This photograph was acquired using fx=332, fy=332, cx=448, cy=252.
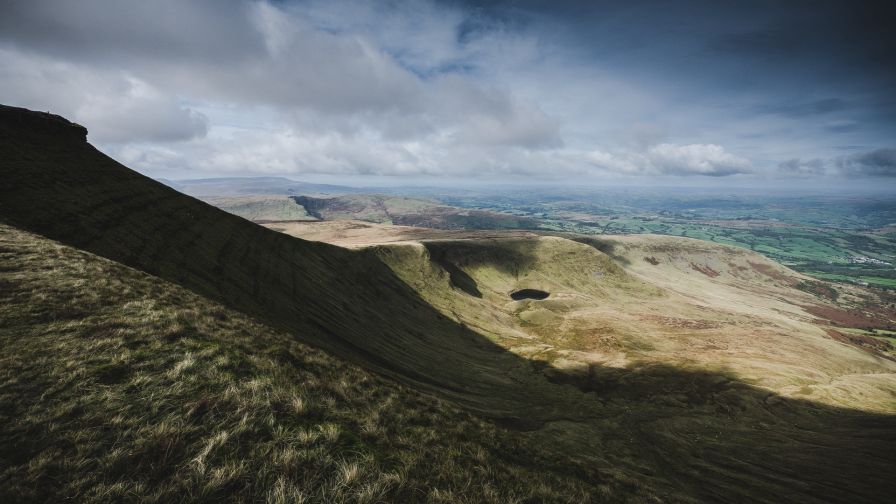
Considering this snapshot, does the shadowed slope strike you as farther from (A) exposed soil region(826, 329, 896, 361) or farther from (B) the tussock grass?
(A) exposed soil region(826, 329, 896, 361)

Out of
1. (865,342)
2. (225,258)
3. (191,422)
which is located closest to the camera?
(191,422)

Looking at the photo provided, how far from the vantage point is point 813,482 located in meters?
42.9

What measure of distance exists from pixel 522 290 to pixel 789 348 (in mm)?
100897

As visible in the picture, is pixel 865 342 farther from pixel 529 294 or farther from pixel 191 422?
pixel 191 422

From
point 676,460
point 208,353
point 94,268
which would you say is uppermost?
point 94,268

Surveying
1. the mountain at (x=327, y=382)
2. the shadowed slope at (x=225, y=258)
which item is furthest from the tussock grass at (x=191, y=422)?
the shadowed slope at (x=225, y=258)

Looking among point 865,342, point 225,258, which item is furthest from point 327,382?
point 865,342

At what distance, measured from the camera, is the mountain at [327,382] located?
8.59 metres

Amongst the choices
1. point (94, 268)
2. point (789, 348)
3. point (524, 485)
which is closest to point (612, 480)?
point (524, 485)

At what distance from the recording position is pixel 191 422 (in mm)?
9344

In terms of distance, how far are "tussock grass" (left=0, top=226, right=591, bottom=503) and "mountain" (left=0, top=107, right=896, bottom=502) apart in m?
0.08

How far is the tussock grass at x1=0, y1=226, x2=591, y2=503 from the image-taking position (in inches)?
294

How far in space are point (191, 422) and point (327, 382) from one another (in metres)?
7.27

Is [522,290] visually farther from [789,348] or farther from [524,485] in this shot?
[524,485]
